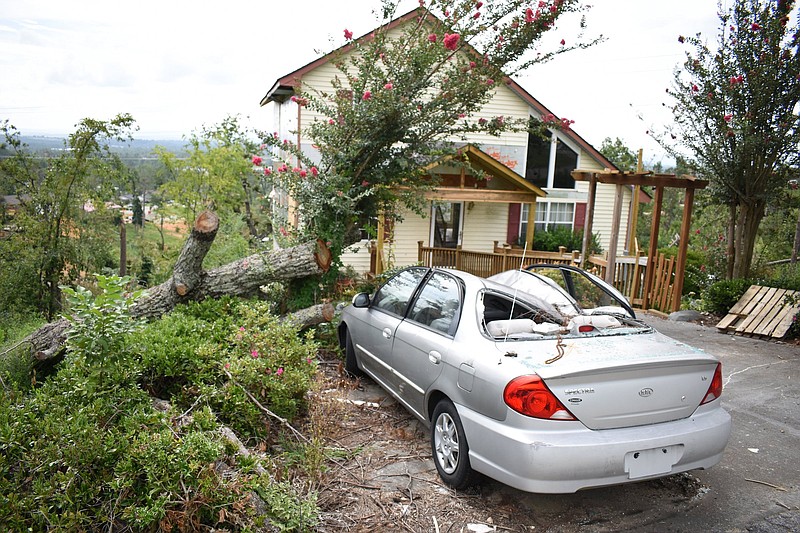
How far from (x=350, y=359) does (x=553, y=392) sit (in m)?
3.29

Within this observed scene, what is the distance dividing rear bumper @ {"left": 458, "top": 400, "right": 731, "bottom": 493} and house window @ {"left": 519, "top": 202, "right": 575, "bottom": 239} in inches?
640

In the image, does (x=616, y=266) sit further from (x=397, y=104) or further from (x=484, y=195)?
(x=397, y=104)

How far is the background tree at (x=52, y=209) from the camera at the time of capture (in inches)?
349

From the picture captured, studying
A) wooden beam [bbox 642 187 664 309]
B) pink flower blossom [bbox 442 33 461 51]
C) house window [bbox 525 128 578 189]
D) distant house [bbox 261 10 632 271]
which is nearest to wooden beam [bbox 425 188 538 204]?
distant house [bbox 261 10 632 271]

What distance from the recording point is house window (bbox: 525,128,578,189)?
18.9 m

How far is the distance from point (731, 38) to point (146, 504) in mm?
12067

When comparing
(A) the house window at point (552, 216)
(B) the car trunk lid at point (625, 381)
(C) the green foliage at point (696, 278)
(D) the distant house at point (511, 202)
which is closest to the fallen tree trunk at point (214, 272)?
(B) the car trunk lid at point (625, 381)

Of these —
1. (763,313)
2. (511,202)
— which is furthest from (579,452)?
(511,202)

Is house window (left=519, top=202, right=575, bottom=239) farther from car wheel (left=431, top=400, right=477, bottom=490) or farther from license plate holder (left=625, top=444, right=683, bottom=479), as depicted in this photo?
license plate holder (left=625, top=444, right=683, bottom=479)

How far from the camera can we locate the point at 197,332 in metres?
5.21

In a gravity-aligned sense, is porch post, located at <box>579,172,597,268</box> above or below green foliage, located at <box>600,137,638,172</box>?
below

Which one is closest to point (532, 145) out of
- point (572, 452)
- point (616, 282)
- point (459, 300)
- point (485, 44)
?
point (616, 282)

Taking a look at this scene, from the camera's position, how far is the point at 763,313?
9102 millimetres

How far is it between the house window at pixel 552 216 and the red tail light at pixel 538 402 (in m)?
16.5
